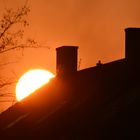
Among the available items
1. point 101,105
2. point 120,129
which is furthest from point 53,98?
point 120,129

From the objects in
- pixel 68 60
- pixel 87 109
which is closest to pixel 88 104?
pixel 87 109

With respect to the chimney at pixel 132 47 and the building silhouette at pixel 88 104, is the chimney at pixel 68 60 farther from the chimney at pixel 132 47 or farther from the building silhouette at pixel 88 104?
the chimney at pixel 132 47

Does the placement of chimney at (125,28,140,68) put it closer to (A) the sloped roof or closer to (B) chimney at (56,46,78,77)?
(A) the sloped roof

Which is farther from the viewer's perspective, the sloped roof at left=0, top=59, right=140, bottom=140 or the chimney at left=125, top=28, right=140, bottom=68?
the chimney at left=125, top=28, right=140, bottom=68

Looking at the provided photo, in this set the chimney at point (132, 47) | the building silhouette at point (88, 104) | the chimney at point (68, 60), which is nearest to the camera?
the building silhouette at point (88, 104)

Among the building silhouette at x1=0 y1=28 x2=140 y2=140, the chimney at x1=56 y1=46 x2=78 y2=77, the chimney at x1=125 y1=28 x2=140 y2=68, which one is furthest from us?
the chimney at x1=56 y1=46 x2=78 y2=77

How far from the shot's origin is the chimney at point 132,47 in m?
21.0

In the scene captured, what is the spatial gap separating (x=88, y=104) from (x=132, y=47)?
255cm

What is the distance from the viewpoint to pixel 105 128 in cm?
1923

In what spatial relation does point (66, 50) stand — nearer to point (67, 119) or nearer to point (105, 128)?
point (67, 119)

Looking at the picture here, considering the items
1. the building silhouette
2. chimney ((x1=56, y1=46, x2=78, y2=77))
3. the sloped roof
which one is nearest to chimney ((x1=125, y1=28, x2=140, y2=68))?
the building silhouette

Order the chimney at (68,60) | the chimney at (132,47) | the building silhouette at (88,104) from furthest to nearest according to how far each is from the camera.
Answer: the chimney at (68,60) < the chimney at (132,47) < the building silhouette at (88,104)

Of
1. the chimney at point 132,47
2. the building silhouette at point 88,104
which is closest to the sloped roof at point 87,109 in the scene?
the building silhouette at point 88,104

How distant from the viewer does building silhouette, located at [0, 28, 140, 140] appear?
19.2 m
